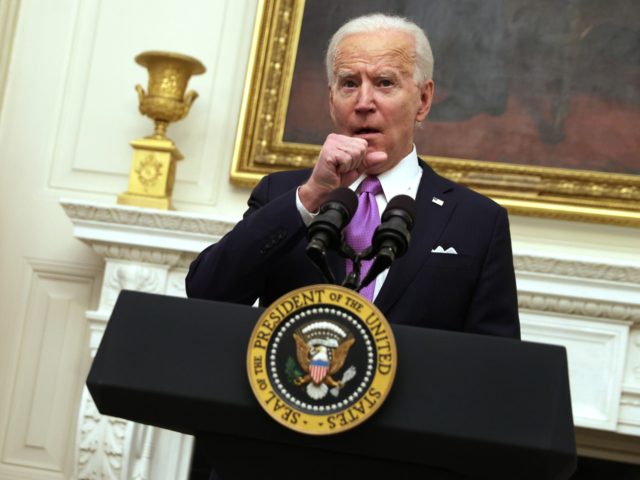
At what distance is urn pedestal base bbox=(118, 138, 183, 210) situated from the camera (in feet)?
13.8

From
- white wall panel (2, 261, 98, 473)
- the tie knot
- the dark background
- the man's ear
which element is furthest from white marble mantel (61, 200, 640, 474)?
the tie knot

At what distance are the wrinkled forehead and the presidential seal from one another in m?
0.77

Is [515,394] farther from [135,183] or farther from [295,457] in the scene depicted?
[135,183]

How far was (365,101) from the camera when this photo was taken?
6.08 feet

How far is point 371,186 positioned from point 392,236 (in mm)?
552

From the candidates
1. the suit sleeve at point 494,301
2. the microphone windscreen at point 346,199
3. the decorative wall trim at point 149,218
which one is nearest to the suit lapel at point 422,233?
the suit sleeve at point 494,301

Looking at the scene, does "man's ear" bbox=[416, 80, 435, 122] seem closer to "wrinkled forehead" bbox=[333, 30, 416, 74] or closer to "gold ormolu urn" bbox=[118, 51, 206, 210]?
"wrinkled forehead" bbox=[333, 30, 416, 74]

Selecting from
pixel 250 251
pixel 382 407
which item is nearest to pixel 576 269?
pixel 250 251

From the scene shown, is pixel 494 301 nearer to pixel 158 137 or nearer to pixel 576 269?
pixel 576 269

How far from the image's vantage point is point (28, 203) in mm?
4605

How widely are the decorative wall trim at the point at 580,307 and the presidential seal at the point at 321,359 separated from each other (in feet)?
8.91

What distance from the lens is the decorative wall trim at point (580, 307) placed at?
12.5 feet

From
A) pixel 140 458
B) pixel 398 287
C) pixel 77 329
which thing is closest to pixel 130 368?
pixel 398 287

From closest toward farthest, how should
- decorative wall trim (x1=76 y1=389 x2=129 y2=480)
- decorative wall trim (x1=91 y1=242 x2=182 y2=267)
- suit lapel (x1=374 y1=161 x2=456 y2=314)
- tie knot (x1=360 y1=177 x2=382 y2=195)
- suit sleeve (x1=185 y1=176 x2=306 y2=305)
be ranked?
1. suit sleeve (x1=185 y1=176 x2=306 y2=305)
2. suit lapel (x1=374 y1=161 x2=456 y2=314)
3. tie knot (x1=360 y1=177 x2=382 y2=195)
4. decorative wall trim (x1=76 y1=389 x2=129 y2=480)
5. decorative wall trim (x1=91 y1=242 x2=182 y2=267)
